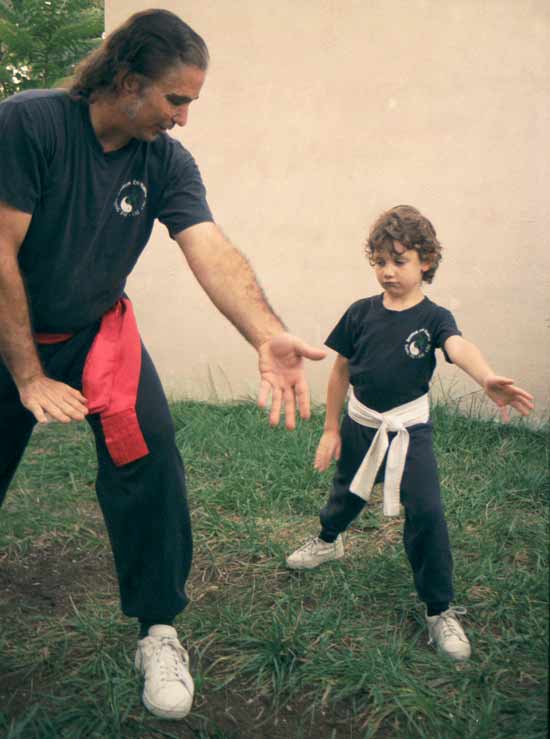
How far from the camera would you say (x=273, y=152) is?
500cm

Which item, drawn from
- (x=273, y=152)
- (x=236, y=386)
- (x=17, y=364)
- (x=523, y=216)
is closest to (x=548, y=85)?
(x=523, y=216)

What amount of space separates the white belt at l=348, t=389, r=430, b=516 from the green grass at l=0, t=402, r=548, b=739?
1.28 ft

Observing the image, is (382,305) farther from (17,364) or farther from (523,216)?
(523,216)

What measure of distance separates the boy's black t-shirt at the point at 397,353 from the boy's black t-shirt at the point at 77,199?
772mm

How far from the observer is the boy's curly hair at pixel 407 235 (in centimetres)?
288

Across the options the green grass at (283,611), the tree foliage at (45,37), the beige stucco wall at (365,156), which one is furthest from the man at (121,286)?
the tree foliage at (45,37)

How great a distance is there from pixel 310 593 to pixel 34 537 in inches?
49.6

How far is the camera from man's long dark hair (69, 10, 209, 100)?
2.19m

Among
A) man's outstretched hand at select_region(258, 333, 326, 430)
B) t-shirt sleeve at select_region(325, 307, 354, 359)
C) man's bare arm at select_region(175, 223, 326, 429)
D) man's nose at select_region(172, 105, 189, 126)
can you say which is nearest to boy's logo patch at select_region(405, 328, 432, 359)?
t-shirt sleeve at select_region(325, 307, 354, 359)

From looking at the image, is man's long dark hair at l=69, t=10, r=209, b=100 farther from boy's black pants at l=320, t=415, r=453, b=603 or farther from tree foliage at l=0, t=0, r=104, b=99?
tree foliage at l=0, t=0, r=104, b=99

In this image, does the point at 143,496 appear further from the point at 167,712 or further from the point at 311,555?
the point at 311,555

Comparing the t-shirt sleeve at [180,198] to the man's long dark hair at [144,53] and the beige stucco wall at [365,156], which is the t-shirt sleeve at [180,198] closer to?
the man's long dark hair at [144,53]

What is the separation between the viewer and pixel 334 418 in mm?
2953

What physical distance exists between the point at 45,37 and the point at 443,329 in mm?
5908
